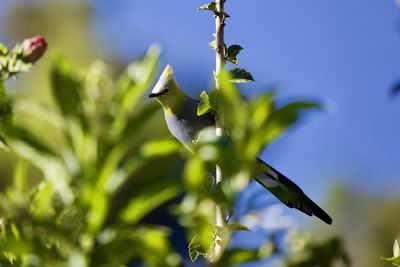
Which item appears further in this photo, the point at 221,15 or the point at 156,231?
the point at 221,15

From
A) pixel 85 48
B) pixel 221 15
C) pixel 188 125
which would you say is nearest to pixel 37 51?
pixel 221 15

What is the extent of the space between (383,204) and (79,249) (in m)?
8.76

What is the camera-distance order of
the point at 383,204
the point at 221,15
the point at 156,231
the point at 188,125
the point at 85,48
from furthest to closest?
1. the point at 85,48
2. the point at 383,204
3. the point at 188,125
4. the point at 221,15
5. the point at 156,231

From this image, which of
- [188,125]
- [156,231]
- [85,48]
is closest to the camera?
[156,231]

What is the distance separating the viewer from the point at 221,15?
52.4 inches

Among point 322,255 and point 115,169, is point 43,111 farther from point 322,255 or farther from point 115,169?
point 322,255

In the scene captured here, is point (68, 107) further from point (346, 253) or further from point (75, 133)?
point (346, 253)

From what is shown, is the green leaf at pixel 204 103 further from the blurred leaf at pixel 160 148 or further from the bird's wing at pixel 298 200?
the bird's wing at pixel 298 200

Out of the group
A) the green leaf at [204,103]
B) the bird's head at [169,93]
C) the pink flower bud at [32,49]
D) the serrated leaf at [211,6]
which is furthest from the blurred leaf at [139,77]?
the bird's head at [169,93]

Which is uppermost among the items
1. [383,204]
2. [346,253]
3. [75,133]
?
[75,133]

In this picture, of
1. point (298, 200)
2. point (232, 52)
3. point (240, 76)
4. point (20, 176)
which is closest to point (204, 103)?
point (240, 76)

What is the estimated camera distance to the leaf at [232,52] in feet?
4.55

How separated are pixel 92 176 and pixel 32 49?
0.51m

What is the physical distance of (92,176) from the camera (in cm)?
57
